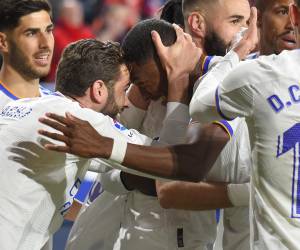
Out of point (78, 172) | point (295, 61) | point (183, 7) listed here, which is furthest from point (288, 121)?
point (183, 7)

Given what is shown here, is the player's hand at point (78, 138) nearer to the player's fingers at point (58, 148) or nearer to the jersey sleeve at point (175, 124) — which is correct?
the player's fingers at point (58, 148)

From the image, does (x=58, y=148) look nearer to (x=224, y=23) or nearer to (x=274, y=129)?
(x=274, y=129)

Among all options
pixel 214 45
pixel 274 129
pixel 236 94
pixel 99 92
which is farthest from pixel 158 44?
pixel 274 129

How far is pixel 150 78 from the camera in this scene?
3576mm

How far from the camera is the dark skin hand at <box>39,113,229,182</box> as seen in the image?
9.02 feet

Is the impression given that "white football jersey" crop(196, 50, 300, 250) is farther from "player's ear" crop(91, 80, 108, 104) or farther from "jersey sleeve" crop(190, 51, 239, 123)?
"player's ear" crop(91, 80, 108, 104)

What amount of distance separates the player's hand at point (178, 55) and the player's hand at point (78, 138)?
786 millimetres

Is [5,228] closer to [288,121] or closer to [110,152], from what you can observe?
[110,152]

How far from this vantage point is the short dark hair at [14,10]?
14.4ft

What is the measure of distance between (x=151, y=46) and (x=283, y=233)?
4.24 feet

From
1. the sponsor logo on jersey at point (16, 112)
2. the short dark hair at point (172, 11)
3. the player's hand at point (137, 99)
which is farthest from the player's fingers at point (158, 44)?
the short dark hair at point (172, 11)

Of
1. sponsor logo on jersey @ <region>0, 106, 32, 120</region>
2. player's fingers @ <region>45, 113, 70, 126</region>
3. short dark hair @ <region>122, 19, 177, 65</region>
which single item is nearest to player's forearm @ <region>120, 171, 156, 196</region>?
short dark hair @ <region>122, 19, 177, 65</region>

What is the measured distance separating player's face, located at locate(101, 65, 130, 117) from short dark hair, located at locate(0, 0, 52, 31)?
3.69 ft

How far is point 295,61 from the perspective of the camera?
2.57 m
